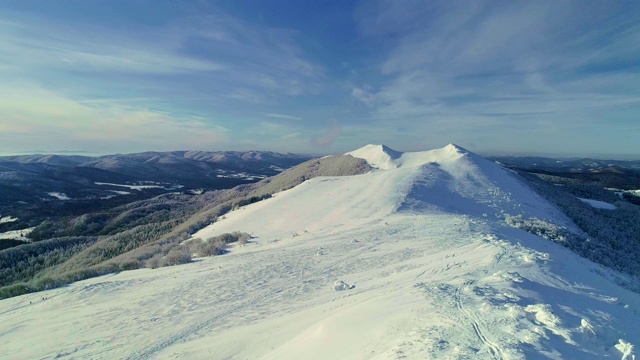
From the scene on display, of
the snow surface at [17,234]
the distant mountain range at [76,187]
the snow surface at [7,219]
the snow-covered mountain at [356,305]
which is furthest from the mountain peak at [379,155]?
the snow surface at [7,219]

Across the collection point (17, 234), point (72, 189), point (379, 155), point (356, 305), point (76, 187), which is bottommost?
point (17, 234)

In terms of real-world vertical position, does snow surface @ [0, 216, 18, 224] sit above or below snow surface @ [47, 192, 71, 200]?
below

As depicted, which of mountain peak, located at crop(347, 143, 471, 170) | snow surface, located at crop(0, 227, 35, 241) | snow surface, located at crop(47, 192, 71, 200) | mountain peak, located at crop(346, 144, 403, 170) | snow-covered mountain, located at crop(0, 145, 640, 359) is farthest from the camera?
snow surface, located at crop(47, 192, 71, 200)

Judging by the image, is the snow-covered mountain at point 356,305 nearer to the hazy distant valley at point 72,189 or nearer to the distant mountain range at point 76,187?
the hazy distant valley at point 72,189

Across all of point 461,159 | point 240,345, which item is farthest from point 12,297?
point 461,159

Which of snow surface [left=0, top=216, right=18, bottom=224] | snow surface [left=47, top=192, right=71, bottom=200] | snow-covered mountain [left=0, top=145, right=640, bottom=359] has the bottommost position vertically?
snow surface [left=0, top=216, right=18, bottom=224]

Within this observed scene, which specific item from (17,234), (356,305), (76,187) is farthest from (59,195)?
(356,305)

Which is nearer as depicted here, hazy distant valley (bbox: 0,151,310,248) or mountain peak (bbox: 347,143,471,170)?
mountain peak (bbox: 347,143,471,170)

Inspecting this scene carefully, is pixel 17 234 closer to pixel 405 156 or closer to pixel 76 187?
pixel 76 187

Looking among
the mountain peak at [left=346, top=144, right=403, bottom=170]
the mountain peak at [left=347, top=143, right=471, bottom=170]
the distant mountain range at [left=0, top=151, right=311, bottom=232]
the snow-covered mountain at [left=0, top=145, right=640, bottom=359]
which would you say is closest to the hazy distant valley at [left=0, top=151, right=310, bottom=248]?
the distant mountain range at [left=0, top=151, right=311, bottom=232]

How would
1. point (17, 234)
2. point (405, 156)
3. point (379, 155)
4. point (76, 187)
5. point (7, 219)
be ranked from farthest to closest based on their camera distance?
point (76, 187) → point (7, 219) → point (17, 234) → point (379, 155) → point (405, 156)

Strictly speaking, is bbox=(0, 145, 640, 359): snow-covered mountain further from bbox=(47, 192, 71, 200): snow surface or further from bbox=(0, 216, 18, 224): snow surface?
bbox=(47, 192, 71, 200): snow surface
